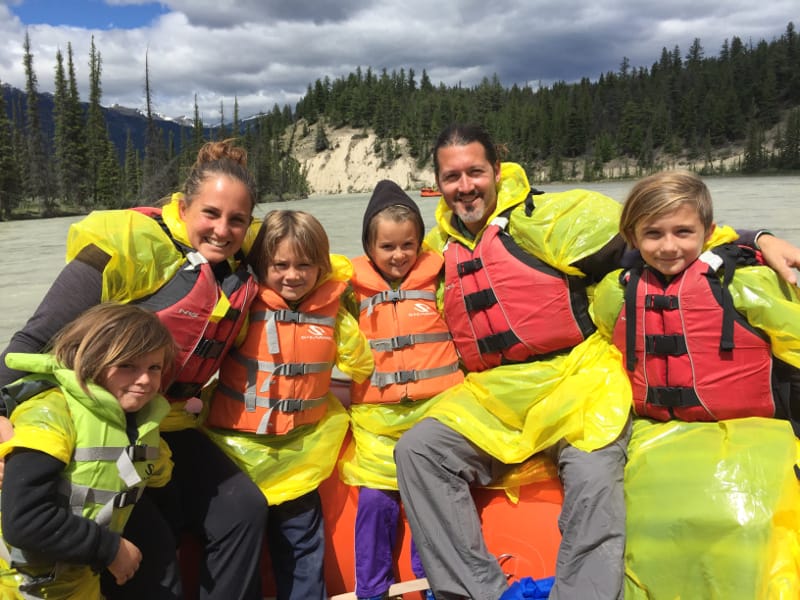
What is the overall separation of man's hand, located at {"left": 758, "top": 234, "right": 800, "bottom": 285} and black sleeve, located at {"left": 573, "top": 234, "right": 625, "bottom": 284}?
1.72ft

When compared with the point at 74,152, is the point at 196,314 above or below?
below

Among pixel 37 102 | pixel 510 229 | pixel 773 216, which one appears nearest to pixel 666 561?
pixel 510 229

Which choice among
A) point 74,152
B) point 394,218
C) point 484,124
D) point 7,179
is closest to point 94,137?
point 74,152

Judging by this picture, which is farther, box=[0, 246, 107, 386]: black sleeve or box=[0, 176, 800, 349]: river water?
box=[0, 176, 800, 349]: river water

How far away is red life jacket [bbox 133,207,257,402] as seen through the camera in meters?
2.27

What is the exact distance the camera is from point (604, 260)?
2.54 meters

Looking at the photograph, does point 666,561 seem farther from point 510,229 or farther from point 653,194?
point 510,229

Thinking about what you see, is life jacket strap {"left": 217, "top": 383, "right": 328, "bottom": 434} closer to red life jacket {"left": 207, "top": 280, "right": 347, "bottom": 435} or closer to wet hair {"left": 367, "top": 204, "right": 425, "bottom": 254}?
red life jacket {"left": 207, "top": 280, "right": 347, "bottom": 435}

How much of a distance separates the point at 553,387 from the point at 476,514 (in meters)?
0.60

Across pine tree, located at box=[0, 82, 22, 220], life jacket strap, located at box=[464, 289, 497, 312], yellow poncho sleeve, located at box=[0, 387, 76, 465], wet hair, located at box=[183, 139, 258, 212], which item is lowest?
yellow poncho sleeve, located at box=[0, 387, 76, 465]

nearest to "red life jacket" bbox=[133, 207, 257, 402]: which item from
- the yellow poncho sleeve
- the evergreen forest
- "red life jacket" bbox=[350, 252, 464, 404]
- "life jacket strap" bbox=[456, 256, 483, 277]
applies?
the yellow poncho sleeve

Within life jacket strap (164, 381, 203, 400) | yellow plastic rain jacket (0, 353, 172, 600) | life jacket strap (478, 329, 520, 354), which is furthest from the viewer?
life jacket strap (478, 329, 520, 354)

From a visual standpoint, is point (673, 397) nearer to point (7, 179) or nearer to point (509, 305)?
point (509, 305)

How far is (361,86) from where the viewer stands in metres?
103
